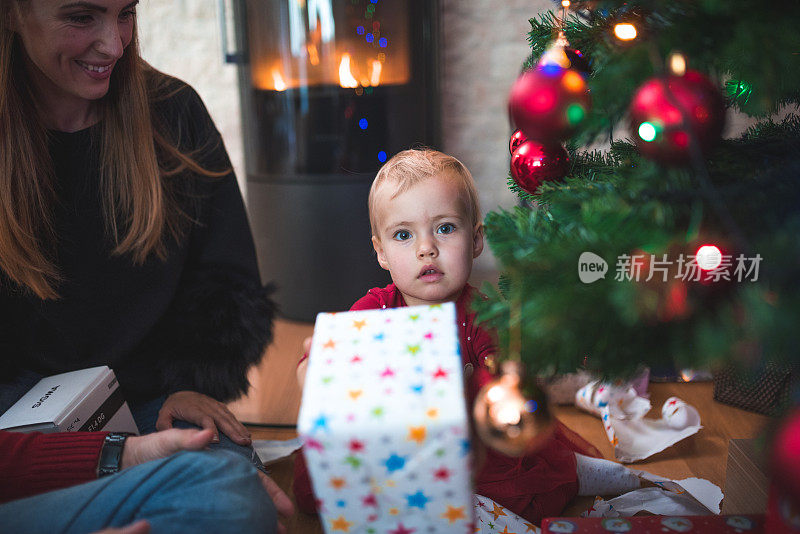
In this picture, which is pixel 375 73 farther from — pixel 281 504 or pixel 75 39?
pixel 281 504

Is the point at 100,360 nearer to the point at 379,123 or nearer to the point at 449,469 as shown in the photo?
the point at 449,469

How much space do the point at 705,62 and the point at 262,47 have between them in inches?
71.1

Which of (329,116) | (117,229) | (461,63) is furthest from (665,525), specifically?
(461,63)

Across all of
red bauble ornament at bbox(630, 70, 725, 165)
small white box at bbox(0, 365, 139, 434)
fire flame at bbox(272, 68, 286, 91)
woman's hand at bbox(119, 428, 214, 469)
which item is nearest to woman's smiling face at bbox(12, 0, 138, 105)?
small white box at bbox(0, 365, 139, 434)

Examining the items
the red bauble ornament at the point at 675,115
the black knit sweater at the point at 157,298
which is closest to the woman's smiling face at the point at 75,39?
the black knit sweater at the point at 157,298

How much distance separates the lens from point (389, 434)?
543 mm

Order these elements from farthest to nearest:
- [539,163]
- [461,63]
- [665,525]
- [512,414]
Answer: [461,63], [539,163], [665,525], [512,414]

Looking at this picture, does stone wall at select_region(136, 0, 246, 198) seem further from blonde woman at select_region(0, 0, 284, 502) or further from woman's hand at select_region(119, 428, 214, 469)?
woman's hand at select_region(119, 428, 214, 469)

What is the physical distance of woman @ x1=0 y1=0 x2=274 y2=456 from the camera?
3.42 ft

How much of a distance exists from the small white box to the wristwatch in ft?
0.41

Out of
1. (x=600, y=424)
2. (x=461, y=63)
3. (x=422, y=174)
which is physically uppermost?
(x=461, y=63)

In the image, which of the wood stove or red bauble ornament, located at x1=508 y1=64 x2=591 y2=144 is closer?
red bauble ornament, located at x1=508 y1=64 x2=591 y2=144

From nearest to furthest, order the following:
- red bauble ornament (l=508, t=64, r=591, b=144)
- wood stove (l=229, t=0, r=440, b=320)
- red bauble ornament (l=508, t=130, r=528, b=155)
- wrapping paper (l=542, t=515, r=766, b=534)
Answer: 1. red bauble ornament (l=508, t=64, r=591, b=144)
2. wrapping paper (l=542, t=515, r=766, b=534)
3. red bauble ornament (l=508, t=130, r=528, b=155)
4. wood stove (l=229, t=0, r=440, b=320)

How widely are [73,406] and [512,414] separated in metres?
0.74
